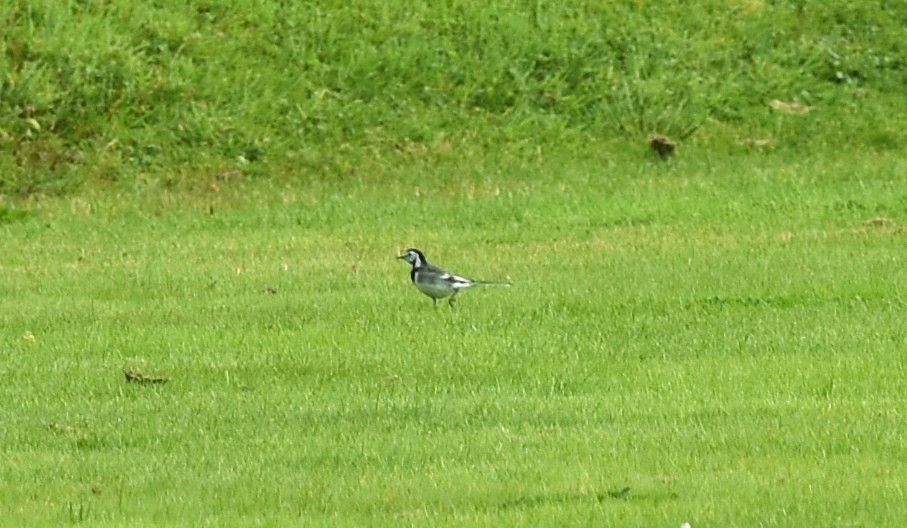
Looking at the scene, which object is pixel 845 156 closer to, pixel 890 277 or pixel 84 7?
pixel 890 277

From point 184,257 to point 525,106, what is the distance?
7.62 metres

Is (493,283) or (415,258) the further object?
(493,283)

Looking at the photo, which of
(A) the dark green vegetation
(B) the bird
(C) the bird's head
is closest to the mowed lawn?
(A) the dark green vegetation

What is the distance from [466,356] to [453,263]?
4656mm

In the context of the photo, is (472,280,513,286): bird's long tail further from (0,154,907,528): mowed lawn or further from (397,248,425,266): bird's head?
(397,248,425,266): bird's head

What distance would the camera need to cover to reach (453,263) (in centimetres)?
1648

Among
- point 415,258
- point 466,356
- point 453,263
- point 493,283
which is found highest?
point 466,356

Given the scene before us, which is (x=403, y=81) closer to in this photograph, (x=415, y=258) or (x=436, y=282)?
(x=415, y=258)

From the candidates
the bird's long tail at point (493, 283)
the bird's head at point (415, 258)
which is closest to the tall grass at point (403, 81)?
the bird's long tail at point (493, 283)

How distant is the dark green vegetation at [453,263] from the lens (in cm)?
855

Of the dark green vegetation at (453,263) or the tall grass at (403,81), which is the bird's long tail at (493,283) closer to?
the dark green vegetation at (453,263)

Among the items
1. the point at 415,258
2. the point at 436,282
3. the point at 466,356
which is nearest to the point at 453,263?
the point at 415,258

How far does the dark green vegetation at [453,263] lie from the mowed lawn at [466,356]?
0.04 m

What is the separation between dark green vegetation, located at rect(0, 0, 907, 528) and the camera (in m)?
8.55
